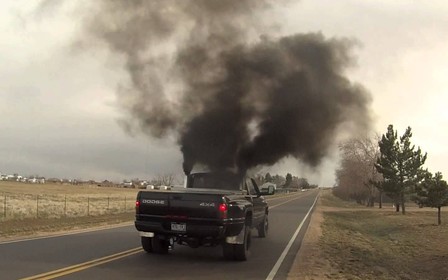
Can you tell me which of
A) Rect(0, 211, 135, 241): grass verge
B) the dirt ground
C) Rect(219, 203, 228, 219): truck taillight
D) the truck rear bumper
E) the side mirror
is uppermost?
the side mirror

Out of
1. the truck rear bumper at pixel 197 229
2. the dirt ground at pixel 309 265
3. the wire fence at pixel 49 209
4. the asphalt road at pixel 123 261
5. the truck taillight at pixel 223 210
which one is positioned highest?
the truck taillight at pixel 223 210

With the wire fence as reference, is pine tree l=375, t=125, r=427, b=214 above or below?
above

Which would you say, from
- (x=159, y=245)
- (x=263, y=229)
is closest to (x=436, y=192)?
(x=263, y=229)

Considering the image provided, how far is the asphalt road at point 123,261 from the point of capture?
820 cm

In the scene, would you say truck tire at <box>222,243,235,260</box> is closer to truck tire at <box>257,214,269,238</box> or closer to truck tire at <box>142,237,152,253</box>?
truck tire at <box>142,237,152,253</box>

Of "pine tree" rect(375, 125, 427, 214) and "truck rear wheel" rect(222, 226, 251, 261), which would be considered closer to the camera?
"truck rear wheel" rect(222, 226, 251, 261)

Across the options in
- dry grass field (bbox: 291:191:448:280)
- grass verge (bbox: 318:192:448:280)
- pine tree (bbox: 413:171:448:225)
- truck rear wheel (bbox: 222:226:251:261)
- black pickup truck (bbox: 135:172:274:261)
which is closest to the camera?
black pickup truck (bbox: 135:172:274:261)

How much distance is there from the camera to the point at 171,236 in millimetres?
9844

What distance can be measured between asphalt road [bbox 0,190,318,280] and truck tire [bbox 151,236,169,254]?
207 millimetres

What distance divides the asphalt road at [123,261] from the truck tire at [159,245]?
21cm

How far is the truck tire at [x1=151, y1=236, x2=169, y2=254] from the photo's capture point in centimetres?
1083

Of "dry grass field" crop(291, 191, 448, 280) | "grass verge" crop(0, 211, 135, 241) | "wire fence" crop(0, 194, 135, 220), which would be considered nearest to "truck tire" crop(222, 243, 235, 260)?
"dry grass field" crop(291, 191, 448, 280)

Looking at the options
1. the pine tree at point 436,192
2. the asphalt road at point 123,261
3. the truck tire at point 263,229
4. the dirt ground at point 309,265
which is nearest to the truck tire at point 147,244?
the asphalt road at point 123,261

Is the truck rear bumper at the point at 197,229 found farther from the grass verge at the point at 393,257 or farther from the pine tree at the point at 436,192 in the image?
the pine tree at the point at 436,192
